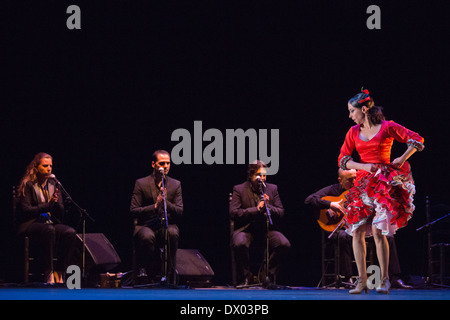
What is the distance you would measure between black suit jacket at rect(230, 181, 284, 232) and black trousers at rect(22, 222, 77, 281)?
1658mm

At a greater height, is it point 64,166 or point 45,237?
point 64,166

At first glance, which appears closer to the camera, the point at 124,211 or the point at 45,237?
the point at 45,237

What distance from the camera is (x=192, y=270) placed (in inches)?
265

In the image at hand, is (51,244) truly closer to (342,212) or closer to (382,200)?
(342,212)

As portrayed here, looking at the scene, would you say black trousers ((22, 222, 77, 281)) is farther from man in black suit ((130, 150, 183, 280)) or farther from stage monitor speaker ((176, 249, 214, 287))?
stage monitor speaker ((176, 249, 214, 287))

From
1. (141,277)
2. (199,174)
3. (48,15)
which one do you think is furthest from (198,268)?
(48,15)

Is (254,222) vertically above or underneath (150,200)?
underneath

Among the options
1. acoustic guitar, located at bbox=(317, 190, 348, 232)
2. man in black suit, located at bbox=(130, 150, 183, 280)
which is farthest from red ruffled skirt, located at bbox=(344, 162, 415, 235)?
man in black suit, located at bbox=(130, 150, 183, 280)

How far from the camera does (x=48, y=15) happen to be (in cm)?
729

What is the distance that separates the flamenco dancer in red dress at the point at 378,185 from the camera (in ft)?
15.3

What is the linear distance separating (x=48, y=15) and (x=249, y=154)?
8.99ft

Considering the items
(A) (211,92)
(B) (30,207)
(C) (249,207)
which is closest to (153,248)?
(C) (249,207)

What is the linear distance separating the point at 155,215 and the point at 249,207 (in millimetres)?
973

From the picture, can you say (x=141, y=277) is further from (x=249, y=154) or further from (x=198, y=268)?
(x=249, y=154)
